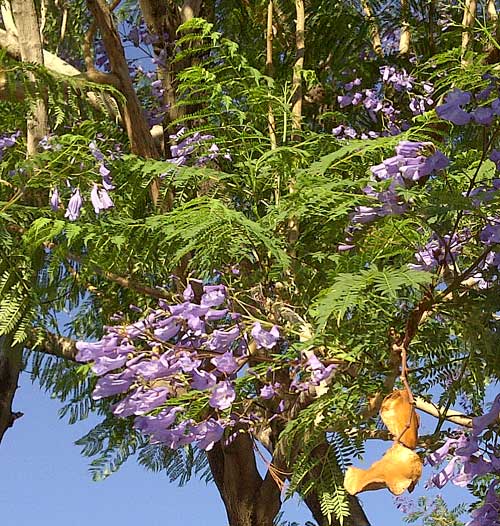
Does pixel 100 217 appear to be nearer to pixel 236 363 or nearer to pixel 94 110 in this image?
pixel 236 363

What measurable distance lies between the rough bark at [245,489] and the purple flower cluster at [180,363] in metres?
0.87

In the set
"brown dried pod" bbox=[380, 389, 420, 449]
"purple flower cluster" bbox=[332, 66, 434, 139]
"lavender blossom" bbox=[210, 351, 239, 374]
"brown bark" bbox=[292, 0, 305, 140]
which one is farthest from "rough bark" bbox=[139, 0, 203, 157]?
"brown dried pod" bbox=[380, 389, 420, 449]

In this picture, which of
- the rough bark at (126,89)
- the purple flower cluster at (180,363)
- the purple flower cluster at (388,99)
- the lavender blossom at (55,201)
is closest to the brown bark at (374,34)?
the purple flower cluster at (388,99)

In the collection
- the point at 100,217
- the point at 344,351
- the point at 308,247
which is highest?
the point at 100,217

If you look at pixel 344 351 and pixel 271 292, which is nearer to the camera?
pixel 344 351

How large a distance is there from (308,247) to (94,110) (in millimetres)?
1176

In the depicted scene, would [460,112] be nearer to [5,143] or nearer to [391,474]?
[391,474]

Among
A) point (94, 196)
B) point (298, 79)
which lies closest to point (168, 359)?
point (94, 196)

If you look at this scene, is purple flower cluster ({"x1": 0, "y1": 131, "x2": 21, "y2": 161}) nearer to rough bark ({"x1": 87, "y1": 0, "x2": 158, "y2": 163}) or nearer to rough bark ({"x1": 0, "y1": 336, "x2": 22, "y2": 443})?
rough bark ({"x1": 87, "y1": 0, "x2": 158, "y2": 163})

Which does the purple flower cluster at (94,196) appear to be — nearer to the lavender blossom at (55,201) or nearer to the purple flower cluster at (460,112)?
the lavender blossom at (55,201)

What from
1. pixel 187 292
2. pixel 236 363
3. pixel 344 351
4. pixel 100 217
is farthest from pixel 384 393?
pixel 100 217

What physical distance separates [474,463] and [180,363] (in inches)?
24.2

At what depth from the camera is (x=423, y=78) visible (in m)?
3.14

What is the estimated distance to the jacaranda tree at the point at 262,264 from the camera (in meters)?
1.60
